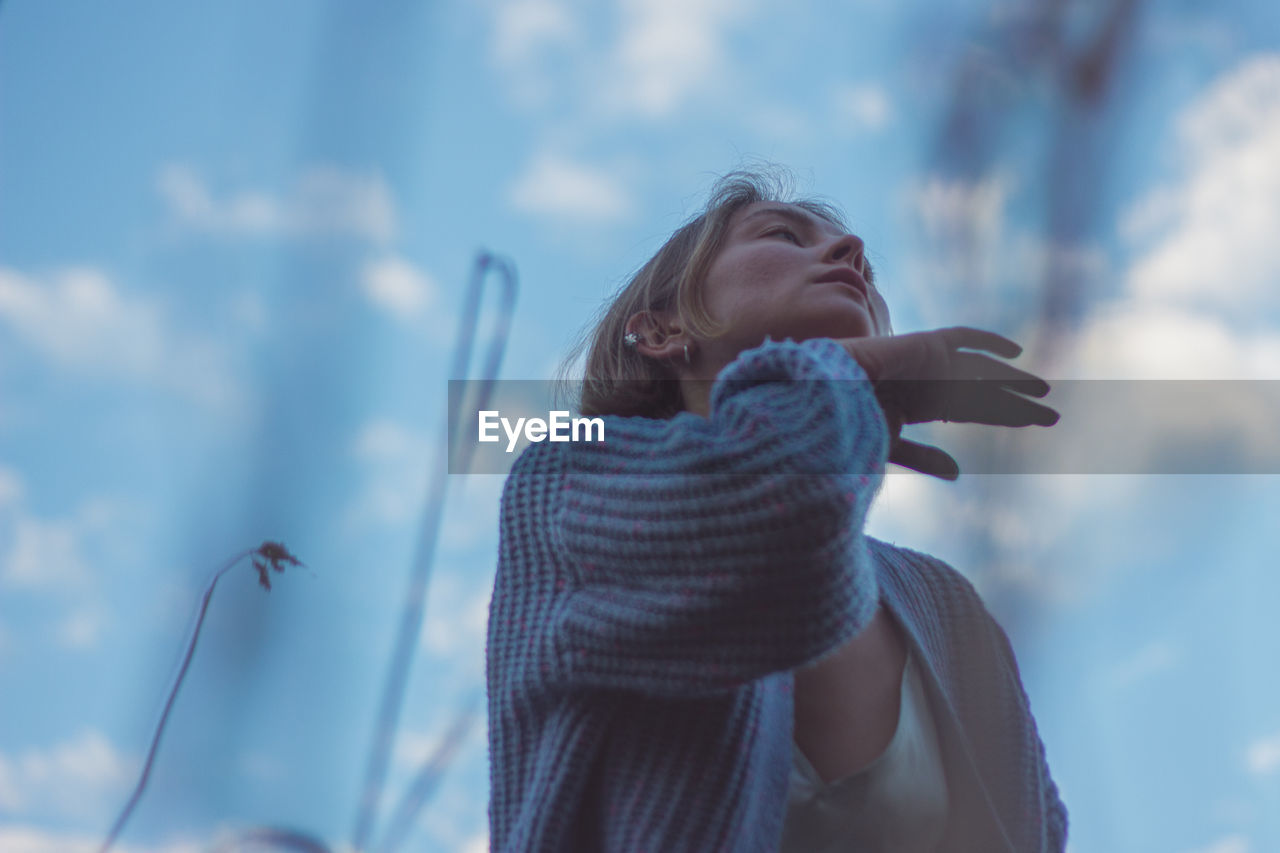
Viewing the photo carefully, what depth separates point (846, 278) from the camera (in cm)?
77

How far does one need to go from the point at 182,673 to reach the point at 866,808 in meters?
0.41

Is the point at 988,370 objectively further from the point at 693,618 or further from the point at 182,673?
the point at 182,673

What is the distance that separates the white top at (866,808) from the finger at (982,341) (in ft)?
Result: 0.92

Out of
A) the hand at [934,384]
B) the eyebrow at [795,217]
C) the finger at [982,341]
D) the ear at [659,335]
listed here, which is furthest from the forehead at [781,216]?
the finger at [982,341]

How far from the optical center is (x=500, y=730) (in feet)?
2.23

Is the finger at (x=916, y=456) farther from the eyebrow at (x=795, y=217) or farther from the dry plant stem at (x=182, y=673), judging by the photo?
the dry plant stem at (x=182, y=673)

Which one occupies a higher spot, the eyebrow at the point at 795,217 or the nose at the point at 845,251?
the eyebrow at the point at 795,217

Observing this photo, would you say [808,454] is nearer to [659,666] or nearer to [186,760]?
[659,666]

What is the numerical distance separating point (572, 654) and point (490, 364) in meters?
0.30

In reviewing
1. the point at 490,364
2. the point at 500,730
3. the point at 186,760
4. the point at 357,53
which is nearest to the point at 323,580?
the point at 186,760

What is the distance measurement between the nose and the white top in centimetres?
35

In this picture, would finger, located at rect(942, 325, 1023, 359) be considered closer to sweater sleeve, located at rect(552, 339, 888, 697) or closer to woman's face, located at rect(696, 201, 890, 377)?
sweater sleeve, located at rect(552, 339, 888, 697)

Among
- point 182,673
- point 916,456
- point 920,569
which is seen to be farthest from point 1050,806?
point 182,673

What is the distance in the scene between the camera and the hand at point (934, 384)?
0.47 m
